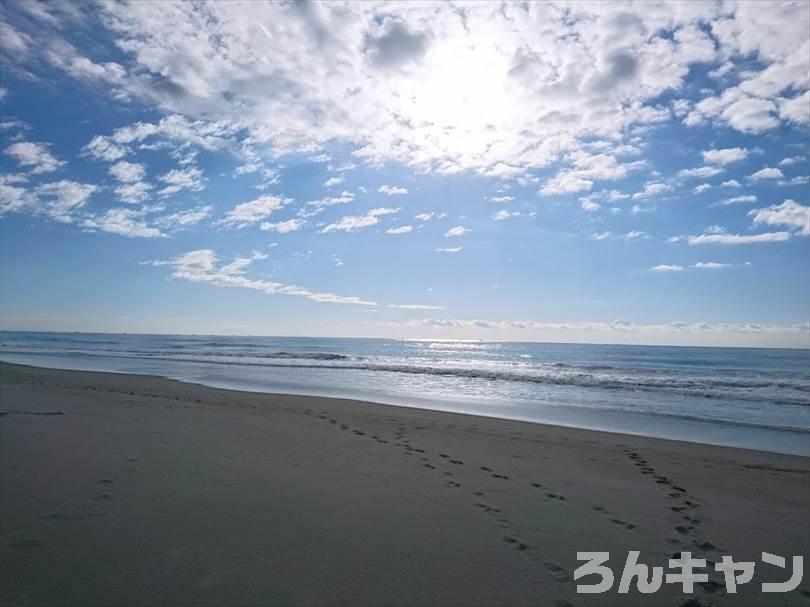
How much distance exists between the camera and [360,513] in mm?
5723

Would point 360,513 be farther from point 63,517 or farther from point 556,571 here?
point 63,517

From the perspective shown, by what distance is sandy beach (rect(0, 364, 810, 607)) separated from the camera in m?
4.09

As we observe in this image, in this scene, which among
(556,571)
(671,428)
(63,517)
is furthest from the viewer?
(671,428)

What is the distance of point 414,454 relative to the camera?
29.9 ft

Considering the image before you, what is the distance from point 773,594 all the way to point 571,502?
242 centimetres

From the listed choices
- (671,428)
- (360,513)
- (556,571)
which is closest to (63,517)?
(360,513)

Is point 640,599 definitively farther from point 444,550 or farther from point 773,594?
point 444,550

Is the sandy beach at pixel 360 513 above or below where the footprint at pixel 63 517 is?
below

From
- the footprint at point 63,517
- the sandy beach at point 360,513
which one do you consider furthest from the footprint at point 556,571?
the footprint at point 63,517

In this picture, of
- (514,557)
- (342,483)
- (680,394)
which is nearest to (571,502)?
(514,557)

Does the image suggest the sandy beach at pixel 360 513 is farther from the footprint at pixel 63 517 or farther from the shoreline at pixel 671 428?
the shoreline at pixel 671 428

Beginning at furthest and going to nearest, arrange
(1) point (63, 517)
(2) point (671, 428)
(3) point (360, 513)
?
1. (2) point (671, 428)
2. (3) point (360, 513)
3. (1) point (63, 517)

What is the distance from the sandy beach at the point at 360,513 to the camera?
161 inches

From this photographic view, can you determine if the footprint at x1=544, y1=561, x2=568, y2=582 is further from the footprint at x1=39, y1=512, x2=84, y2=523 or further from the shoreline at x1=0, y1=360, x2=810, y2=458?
the shoreline at x1=0, y1=360, x2=810, y2=458
